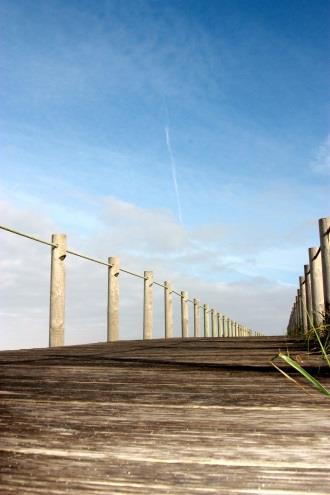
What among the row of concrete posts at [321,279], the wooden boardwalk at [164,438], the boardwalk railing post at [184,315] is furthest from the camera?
the boardwalk railing post at [184,315]

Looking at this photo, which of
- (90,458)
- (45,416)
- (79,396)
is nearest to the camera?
(90,458)

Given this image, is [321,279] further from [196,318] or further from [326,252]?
[196,318]

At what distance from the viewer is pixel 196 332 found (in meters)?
11.9

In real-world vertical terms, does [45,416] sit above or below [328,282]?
below

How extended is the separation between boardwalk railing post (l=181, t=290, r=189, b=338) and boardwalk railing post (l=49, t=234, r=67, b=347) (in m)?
6.25

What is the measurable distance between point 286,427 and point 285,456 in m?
0.18

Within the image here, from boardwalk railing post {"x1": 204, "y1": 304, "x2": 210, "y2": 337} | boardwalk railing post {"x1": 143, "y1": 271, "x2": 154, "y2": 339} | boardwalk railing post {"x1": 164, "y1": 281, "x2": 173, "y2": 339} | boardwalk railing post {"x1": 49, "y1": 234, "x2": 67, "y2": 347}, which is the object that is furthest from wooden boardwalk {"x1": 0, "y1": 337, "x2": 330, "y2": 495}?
boardwalk railing post {"x1": 204, "y1": 304, "x2": 210, "y2": 337}

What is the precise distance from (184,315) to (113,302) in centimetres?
491

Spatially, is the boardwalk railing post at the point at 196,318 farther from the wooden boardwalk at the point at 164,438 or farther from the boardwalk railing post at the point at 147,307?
the wooden boardwalk at the point at 164,438

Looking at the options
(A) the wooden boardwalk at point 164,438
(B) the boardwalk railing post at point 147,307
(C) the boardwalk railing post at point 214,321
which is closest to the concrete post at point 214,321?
(C) the boardwalk railing post at point 214,321

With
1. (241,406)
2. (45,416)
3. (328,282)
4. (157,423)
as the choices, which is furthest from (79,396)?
(328,282)

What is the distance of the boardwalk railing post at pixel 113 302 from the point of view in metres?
6.70

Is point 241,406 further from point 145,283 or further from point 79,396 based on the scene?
point 145,283

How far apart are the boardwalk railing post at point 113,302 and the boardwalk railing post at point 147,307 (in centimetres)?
138
